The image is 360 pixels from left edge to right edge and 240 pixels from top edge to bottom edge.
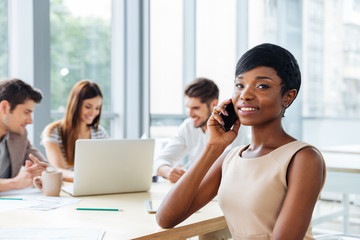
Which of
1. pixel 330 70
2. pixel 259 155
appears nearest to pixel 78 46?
pixel 330 70

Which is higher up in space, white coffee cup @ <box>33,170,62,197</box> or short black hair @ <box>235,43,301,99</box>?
short black hair @ <box>235,43,301,99</box>

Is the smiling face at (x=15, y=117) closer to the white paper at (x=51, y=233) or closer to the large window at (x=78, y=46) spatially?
the white paper at (x=51, y=233)

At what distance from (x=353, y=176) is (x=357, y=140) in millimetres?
1120

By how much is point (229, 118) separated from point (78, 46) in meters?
2.96

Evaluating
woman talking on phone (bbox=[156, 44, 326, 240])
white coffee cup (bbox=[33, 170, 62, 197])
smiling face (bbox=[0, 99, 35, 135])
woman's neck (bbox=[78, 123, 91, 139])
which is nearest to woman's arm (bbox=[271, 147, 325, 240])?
woman talking on phone (bbox=[156, 44, 326, 240])

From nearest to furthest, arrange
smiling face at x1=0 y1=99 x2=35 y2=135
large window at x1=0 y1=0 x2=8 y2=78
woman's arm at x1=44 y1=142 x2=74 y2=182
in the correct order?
1. smiling face at x1=0 y1=99 x2=35 y2=135
2. woman's arm at x1=44 y1=142 x2=74 y2=182
3. large window at x1=0 y1=0 x2=8 y2=78

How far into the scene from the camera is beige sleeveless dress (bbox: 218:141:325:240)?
1.08m

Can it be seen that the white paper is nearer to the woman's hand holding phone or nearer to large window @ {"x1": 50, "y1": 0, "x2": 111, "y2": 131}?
the woman's hand holding phone

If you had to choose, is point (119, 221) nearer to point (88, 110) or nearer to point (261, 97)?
point (261, 97)

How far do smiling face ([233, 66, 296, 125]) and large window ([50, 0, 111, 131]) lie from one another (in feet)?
9.38

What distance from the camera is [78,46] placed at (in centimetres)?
400

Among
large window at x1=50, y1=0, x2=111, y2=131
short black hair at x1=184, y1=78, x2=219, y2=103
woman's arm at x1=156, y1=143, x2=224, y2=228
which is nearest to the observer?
woman's arm at x1=156, y1=143, x2=224, y2=228

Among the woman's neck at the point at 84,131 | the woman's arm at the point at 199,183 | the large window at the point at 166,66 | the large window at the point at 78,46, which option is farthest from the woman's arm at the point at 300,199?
the large window at the point at 166,66

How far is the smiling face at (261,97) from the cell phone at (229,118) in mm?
178
